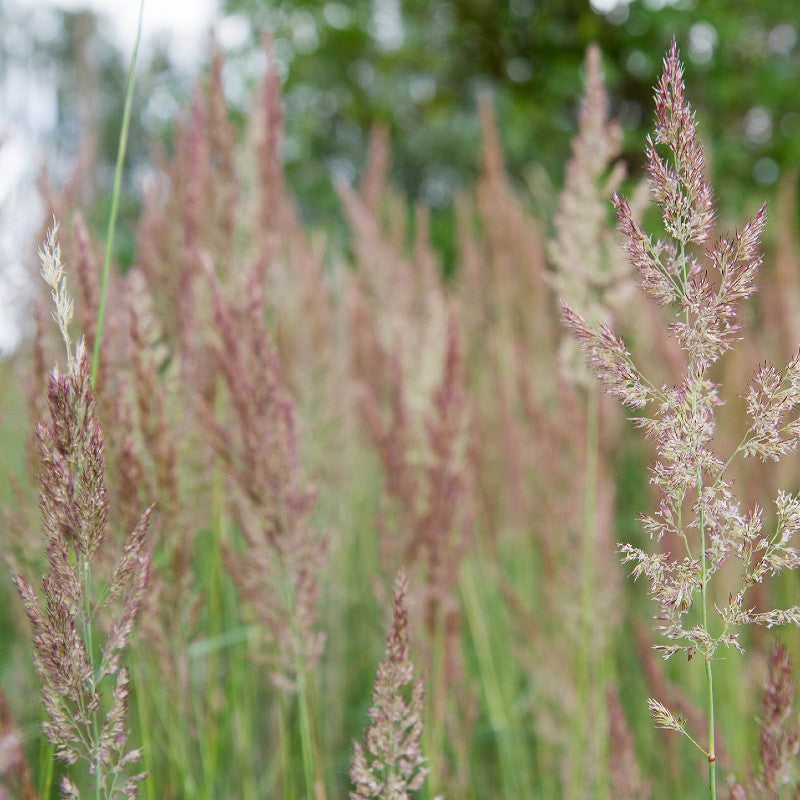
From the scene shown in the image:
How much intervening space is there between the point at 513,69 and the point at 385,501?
446cm

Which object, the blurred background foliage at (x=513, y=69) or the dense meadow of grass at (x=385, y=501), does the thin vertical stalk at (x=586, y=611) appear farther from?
the blurred background foliage at (x=513, y=69)

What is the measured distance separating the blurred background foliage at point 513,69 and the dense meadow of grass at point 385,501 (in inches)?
41.0

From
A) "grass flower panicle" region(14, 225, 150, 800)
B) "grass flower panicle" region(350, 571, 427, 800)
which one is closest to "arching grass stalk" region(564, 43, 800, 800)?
"grass flower panicle" region(350, 571, 427, 800)

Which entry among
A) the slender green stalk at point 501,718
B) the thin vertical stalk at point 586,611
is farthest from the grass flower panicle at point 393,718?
the slender green stalk at point 501,718

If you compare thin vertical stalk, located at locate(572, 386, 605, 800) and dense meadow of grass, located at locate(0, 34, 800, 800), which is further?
thin vertical stalk, located at locate(572, 386, 605, 800)

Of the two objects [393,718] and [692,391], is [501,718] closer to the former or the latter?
[393,718]

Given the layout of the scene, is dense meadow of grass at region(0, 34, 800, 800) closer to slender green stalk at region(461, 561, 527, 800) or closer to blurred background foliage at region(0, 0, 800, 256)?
slender green stalk at region(461, 561, 527, 800)

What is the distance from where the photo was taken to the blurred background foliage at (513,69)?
425 centimetres

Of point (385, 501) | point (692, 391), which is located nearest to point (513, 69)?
point (385, 501)

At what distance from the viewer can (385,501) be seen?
1.28 meters

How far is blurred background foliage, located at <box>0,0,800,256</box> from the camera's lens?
425 cm

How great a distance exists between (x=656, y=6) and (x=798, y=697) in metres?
4.13

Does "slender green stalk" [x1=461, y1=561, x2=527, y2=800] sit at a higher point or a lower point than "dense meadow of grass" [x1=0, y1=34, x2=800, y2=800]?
lower

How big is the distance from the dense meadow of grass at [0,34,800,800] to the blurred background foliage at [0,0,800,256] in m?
1.04
